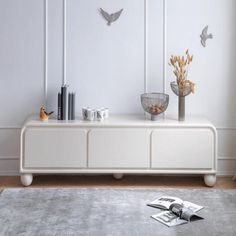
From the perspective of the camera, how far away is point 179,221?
105 inches

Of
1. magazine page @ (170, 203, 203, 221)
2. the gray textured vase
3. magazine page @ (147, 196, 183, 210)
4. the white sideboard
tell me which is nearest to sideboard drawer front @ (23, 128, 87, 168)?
the white sideboard

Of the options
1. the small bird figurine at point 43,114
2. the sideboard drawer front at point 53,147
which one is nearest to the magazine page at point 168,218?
the sideboard drawer front at point 53,147

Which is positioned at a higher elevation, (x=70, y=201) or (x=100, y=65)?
(x=100, y=65)

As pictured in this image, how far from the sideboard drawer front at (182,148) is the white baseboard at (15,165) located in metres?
0.45

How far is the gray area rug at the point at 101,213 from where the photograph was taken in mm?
2562

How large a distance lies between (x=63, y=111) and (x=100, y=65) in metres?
0.57

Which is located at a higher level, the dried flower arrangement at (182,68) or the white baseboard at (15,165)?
the dried flower arrangement at (182,68)

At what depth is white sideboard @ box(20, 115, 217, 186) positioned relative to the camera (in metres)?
4.32

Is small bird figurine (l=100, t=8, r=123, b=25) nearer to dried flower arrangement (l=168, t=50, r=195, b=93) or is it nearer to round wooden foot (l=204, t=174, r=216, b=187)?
dried flower arrangement (l=168, t=50, r=195, b=93)

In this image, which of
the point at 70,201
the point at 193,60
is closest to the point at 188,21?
the point at 193,60

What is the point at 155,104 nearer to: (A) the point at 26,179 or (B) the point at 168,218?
(A) the point at 26,179

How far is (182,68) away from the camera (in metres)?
4.55

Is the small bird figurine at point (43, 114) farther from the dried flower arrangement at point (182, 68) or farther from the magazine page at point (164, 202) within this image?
the magazine page at point (164, 202)

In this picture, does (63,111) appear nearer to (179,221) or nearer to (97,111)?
(97,111)
